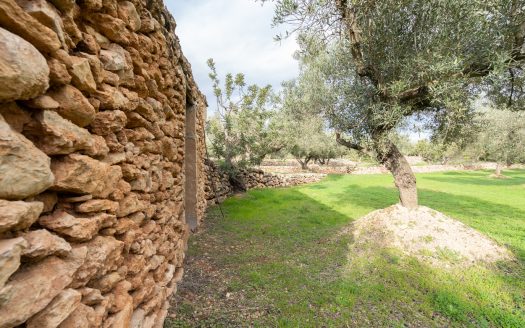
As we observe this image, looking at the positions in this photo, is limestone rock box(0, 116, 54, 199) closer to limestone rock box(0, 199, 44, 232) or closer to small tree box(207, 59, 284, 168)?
limestone rock box(0, 199, 44, 232)

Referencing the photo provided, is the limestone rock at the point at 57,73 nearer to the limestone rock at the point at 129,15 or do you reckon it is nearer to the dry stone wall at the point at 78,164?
the dry stone wall at the point at 78,164

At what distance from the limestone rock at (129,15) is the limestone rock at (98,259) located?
208 centimetres

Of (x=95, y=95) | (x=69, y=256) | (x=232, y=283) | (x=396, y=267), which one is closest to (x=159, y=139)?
(x=95, y=95)

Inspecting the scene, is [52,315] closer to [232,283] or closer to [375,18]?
[232,283]

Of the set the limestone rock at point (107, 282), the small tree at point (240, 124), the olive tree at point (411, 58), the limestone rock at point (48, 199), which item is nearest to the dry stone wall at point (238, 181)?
the small tree at point (240, 124)

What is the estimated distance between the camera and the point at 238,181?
14.8m

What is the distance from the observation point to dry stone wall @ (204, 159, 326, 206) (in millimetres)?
11635

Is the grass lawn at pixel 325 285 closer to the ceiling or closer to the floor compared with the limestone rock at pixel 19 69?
closer to the floor

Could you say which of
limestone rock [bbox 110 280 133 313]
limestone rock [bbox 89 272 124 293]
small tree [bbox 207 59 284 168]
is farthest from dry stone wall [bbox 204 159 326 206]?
limestone rock [bbox 89 272 124 293]

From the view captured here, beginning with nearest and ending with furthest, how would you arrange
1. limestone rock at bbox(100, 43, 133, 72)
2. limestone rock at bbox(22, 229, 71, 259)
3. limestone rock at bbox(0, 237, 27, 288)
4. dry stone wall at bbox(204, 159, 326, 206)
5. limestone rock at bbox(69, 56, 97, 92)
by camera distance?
1. limestone rock at bbox(0, 237, 27, 288)
2. limestone rock at bbox(22, 229, 71, 259)
3. limestone rock at bbox(69, 56, 97, 92)
4. limestone rock at bbox(100, 43, 133, 72)
5. dry stone wall at bbox(204, 159, 326, 206)

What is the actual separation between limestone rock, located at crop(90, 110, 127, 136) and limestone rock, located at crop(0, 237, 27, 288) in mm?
1064

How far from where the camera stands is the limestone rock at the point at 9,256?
3.77ft

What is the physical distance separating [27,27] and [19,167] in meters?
0.74

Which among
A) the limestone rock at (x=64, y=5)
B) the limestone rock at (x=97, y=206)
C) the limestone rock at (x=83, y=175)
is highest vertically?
the limestone rock at (x=64, y=5)
